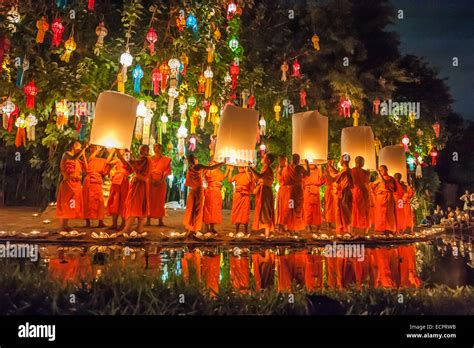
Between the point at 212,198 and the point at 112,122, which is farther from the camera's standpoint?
the point at 212,198

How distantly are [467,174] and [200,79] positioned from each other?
2226 centimetres

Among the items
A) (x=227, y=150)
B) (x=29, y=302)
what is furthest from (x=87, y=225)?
(x=29, y=302)

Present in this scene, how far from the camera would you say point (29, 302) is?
3631 mm

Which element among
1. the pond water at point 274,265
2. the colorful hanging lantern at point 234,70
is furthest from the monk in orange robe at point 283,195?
the colorful hanging lantern at point 234,70

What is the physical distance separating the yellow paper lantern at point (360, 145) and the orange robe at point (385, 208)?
1.84 feet

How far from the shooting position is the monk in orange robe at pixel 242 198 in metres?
9.07

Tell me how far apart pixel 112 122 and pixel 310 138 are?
4.02m

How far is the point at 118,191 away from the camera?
9.20m

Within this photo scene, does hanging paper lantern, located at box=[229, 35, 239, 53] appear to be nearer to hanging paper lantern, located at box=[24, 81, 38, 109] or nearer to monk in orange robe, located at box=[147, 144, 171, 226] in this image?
monk in orange robe, located at box=[147, 144, 171, 226]

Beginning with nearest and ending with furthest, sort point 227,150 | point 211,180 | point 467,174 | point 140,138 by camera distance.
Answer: point 227,150 < point 211,180 < point 140,138 < point 467,174

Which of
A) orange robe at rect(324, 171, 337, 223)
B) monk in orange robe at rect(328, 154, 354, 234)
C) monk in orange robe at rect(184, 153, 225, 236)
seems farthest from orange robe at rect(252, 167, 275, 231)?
orange robe at rect(324, 171, 337, 223)

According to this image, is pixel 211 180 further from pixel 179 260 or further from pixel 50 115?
pixel 50 115

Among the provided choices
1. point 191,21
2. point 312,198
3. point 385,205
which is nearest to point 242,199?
point 312,198

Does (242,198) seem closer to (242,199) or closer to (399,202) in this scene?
(242,199)
